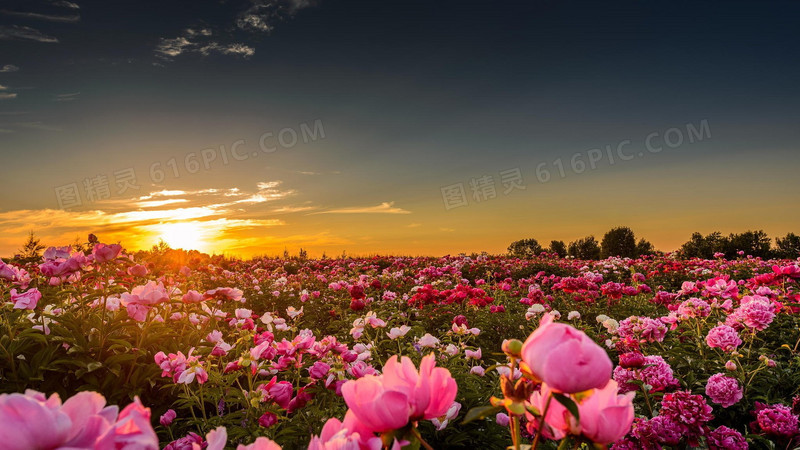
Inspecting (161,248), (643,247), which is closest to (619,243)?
(643,247)

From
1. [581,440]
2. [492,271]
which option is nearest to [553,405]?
[581,440]

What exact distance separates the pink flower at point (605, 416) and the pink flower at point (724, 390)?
2.82 meters

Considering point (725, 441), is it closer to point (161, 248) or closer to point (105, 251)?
point (105, 251)

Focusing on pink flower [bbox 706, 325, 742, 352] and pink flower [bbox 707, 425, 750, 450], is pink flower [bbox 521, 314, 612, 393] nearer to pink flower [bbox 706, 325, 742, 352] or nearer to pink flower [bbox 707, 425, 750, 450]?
pink flower [bbox 707, 425, 750, 450]

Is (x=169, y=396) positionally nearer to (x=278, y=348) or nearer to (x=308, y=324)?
(x=278, y=348)

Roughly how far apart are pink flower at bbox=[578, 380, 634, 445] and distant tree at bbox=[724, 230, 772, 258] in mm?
26797

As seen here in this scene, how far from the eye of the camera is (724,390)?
2.85 m

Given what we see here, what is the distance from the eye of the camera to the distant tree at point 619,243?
2702 cm

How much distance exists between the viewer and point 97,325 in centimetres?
312

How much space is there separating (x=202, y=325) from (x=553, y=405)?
3707 mm

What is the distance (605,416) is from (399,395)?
0.34 meters

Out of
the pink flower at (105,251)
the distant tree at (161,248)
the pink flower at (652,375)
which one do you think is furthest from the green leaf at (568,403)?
the distant tree at (161,248)

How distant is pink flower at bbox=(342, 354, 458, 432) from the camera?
2.33 feet

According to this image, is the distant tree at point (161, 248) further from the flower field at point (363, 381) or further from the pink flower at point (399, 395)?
the pink flower at point (399, 395)
